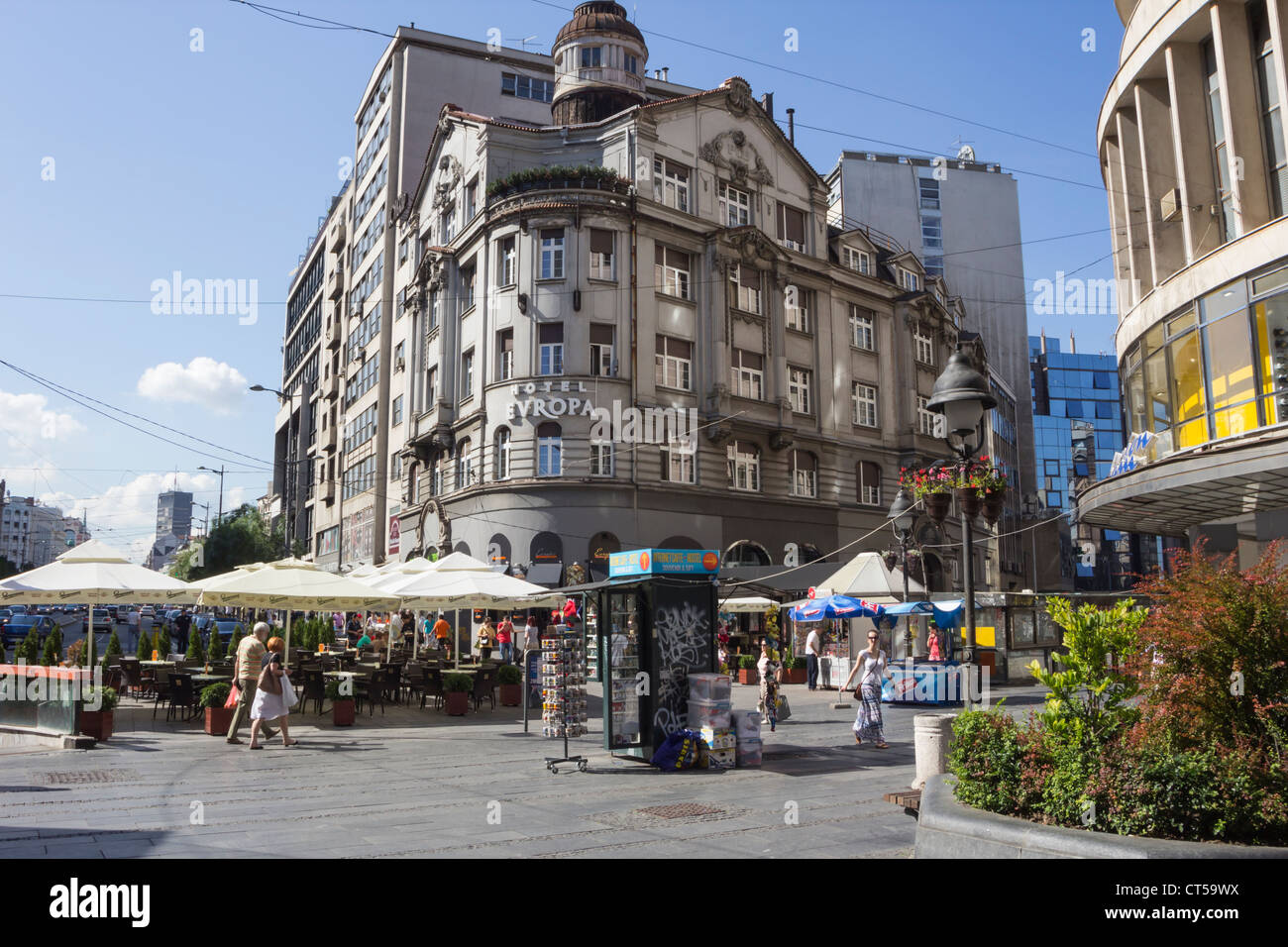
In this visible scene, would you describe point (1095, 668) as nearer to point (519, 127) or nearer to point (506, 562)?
point (506, 562)

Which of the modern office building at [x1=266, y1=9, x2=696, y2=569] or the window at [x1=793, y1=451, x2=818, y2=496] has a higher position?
the modern office building at [x1=266, y1=9, x2=696, y2=569]

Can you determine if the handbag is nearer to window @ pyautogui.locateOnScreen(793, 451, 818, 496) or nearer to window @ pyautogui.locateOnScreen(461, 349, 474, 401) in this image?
window @ pyautogui.locateOnScreen(461, 349, 474, 401)

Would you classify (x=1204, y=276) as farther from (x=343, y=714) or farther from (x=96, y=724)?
(x=96, y=724)

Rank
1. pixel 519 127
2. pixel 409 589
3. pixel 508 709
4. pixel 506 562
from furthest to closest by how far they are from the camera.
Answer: pixel 519 127
pixel 506 562
pixel 508 709
pixel 409 589

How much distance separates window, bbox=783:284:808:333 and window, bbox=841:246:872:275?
4060 mm

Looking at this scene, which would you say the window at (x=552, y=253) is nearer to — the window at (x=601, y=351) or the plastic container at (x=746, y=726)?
the window at (x=601, y=351)

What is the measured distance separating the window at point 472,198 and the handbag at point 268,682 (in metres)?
28.7

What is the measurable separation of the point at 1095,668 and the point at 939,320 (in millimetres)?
45027

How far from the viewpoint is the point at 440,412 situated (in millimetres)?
41469

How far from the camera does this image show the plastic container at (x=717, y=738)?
13.5 metres

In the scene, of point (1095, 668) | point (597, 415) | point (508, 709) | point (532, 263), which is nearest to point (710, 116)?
point (532, 263)

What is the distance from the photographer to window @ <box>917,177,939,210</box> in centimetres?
7662

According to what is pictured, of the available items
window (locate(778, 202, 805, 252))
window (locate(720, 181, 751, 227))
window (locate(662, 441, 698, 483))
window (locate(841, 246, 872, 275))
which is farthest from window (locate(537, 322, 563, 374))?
window (locate(841, 246, 872, 275))

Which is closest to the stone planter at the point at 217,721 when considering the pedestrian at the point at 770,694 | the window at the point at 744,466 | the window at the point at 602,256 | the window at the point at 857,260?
the pedestrian at the point at 770,694
